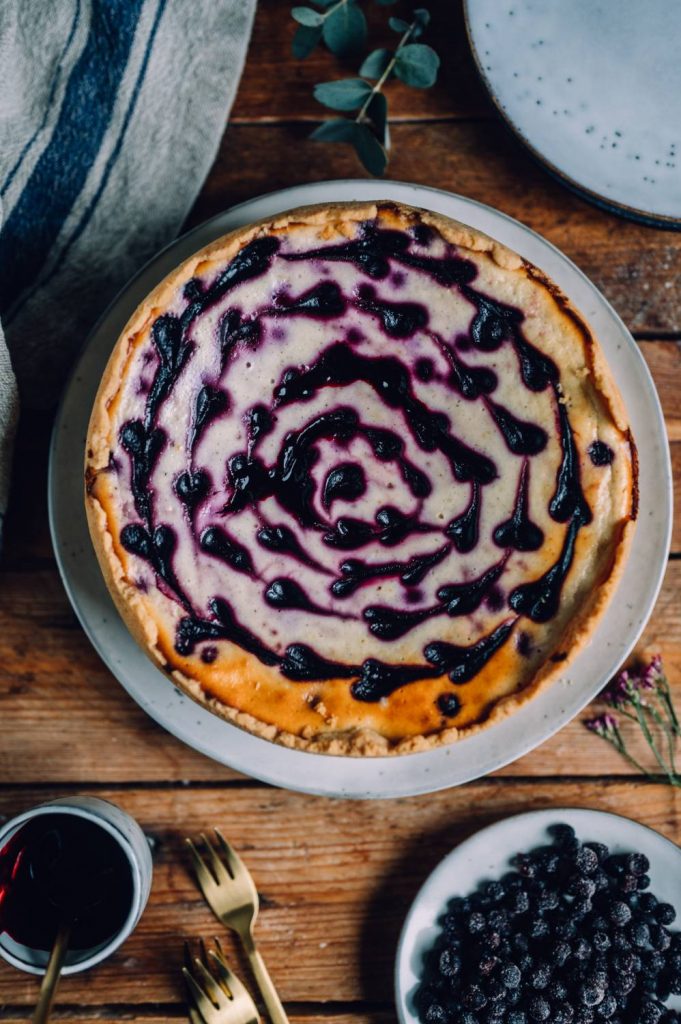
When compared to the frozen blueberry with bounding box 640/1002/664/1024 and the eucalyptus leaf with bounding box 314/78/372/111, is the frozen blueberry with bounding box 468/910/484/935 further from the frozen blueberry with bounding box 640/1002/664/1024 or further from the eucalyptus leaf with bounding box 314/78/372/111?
the eucalyptus leaf with bounding box 314/78/372/111

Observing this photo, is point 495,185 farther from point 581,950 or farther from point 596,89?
point 581,950

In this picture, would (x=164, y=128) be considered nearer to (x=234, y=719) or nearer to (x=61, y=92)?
(x=61, y=92)

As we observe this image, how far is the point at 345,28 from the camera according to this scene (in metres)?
1.61

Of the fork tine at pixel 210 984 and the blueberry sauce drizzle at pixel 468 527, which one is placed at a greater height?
the blueberry sauce drizzle at pixel 468 527

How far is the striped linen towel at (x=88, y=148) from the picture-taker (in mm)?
1532

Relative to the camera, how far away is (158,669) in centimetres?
153

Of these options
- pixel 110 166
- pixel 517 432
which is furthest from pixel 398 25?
pixel 517 432

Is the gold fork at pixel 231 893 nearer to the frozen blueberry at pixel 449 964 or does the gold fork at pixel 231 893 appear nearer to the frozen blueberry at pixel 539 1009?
the frozen blueberry at pixel 449 964

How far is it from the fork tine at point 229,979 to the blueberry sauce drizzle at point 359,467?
59 centimetres

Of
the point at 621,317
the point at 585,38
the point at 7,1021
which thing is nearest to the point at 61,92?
the point at 585,38

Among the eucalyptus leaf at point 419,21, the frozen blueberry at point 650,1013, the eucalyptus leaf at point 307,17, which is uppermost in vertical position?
the eucalyptus leaf at point 307,17

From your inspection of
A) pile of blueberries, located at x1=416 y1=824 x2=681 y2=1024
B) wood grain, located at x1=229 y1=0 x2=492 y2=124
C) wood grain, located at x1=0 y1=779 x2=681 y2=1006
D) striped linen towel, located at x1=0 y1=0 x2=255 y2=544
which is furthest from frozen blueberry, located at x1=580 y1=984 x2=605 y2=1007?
wood grain, located at x1=229 y1=0 x2=492 y2=124

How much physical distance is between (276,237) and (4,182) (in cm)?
47

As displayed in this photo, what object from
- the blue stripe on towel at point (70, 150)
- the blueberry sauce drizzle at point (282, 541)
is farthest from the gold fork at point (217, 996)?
the blue stripe on towel at point (70, 150)
